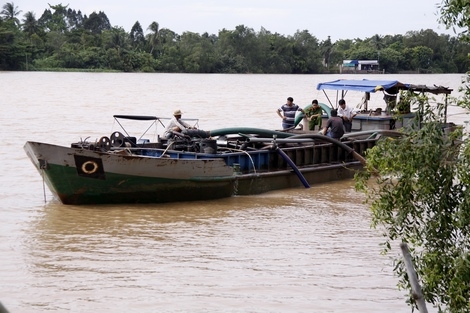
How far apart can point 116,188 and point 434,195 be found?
879 cm

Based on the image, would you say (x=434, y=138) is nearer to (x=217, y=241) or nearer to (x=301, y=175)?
(x=217, y=241)

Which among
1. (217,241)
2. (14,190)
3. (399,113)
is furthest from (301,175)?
(399,113)

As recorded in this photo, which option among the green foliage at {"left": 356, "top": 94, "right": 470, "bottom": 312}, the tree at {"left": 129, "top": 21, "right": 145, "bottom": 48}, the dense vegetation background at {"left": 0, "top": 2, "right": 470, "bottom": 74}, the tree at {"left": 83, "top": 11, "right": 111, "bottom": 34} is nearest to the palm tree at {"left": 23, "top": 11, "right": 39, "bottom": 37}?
the dense vegetation background at {"left": 0, "top": 2, "right": 470, "bottom": 74}

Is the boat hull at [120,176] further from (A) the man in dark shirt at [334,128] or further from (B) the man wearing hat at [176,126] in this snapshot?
(A) the man in dark shirt at [334,128]

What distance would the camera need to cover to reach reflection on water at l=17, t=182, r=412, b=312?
9.81 m

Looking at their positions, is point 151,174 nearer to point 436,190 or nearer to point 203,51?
point 436,190

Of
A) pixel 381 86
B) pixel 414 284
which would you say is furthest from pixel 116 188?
pixel 414 284

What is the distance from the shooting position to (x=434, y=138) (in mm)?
6215

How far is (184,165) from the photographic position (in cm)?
1464


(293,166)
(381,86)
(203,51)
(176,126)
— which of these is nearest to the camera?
(176,126)

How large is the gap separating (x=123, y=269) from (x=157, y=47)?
99.9 meters

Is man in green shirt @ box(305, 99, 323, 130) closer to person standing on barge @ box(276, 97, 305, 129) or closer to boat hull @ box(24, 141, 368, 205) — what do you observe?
person standing on barge @ box(276, 97, 305, 129)

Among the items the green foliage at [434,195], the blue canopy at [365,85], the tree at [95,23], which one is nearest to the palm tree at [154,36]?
the tree at [95,23]

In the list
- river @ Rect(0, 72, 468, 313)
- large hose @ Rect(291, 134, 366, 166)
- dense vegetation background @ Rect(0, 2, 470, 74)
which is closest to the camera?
river @ Rect(0, 72, 468, 313)
